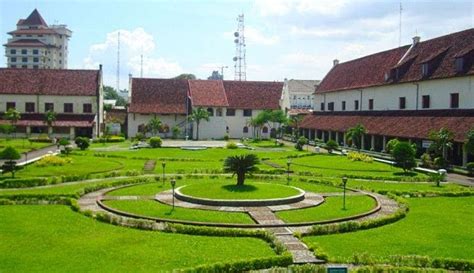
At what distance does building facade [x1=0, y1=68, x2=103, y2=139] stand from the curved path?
→ 4116cm

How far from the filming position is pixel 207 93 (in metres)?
74.6

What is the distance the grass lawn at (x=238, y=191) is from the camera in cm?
2250

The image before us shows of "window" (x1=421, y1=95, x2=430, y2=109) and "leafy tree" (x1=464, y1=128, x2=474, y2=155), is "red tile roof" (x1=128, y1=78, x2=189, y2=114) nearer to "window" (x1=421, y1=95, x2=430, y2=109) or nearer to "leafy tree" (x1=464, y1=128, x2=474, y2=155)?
"window" (x1=421, y1=95, x2=430, y2=109)

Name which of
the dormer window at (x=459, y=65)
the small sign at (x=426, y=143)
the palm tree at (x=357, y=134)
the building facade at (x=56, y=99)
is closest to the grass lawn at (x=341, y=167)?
the small sign at (x=426, y=143)

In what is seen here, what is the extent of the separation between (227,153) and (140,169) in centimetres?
1422

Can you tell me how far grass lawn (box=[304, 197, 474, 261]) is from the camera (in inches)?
605

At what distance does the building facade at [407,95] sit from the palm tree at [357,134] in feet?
1.70

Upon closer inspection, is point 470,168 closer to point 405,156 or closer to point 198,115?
point 405,156

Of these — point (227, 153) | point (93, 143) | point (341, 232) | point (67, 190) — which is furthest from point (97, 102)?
point (341, 232)

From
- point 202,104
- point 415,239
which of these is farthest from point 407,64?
point 415,239

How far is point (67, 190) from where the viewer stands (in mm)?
25297

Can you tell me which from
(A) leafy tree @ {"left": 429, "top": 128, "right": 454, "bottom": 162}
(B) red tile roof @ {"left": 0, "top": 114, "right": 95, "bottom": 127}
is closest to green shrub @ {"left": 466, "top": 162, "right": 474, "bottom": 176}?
(A) leafy tree @ {"left": 429, "top": 128, "right": 454, "bottom": 162}

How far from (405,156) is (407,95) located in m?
14.5

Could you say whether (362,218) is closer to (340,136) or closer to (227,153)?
(227,153)
